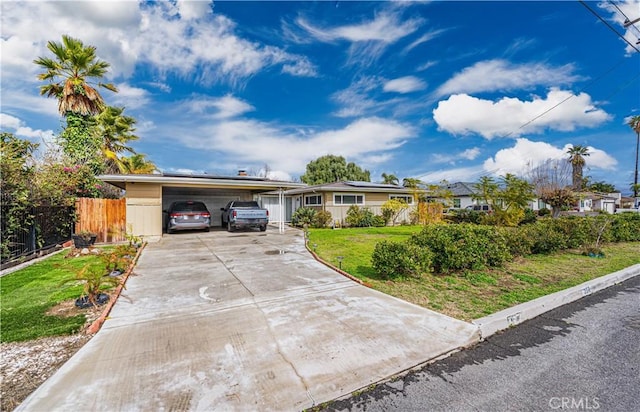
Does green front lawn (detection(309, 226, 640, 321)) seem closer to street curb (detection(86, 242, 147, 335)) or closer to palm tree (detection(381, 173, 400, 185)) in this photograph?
street curb (detection(86, 242, 147, 335))

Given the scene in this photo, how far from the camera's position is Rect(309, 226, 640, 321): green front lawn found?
4711 millimetres

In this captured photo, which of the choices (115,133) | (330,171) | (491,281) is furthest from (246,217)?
(330,171)

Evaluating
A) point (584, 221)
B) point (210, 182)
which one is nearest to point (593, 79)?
point (584, 221)

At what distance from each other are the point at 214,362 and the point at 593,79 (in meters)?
18.7

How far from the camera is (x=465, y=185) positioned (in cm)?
3644

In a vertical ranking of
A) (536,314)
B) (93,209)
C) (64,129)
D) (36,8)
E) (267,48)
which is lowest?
(536,314)

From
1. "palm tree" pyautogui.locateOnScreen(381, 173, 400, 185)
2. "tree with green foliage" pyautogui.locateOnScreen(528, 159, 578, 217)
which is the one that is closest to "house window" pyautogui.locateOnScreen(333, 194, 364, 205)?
"tree with green foliage" pyautogui.locateOnScreen(528, 159, 578, 217)

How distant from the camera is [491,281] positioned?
5.98 m

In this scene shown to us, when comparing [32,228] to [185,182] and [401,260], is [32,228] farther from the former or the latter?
[401,260]

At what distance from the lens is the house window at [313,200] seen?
1909 cm

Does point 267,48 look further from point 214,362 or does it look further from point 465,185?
point 465,185

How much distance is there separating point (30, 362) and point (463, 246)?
735cm

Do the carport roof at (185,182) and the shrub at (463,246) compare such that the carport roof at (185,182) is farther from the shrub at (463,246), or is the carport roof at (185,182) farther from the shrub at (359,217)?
the shrub at (463,246)

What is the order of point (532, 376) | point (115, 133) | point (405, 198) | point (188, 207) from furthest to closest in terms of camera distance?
point (405, 198)
point (115, 133)
point (188, 207)
point (532, 376)
